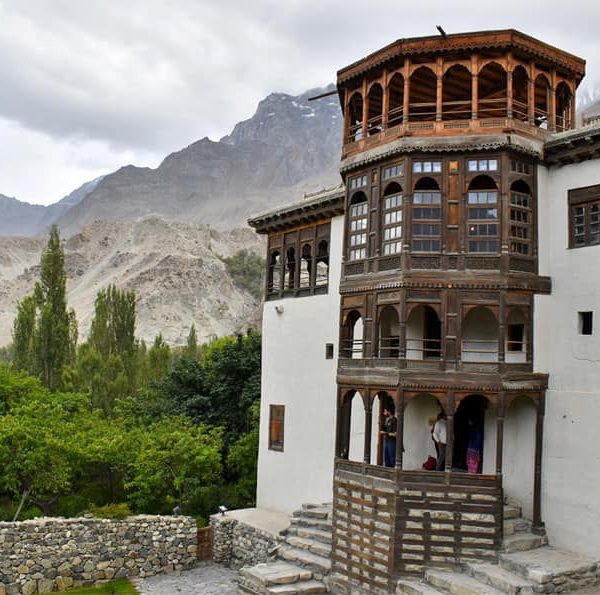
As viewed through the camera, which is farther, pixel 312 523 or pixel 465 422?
pixel 312 523

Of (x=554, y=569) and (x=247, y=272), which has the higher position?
(x=247, y=272)

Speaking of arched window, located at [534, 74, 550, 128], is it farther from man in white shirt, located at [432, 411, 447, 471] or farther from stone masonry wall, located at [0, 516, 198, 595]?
stone masonry wall, located at [0, 516, 198, 595]

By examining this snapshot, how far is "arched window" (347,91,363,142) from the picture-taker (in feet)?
54.2

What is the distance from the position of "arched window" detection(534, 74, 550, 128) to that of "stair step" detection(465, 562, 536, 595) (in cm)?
917

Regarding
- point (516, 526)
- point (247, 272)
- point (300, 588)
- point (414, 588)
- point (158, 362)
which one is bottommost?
point (300, 588)

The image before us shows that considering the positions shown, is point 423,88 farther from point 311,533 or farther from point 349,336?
point 311,533

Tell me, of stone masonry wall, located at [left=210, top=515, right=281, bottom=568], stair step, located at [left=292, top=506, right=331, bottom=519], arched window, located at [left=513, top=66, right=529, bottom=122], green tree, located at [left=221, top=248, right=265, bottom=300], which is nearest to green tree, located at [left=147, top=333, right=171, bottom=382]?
stone masonry wall, located at [left=210, top=515, right=281, bottom=568]

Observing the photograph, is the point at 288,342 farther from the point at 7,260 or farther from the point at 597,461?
the point at 7,260

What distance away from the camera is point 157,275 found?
76.8 meters

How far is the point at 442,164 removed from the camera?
568 inches

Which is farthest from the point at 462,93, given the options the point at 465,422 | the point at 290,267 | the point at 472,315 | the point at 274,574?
the point at 274,574

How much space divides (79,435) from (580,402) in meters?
13.2

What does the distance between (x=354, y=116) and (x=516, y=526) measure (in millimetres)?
9735

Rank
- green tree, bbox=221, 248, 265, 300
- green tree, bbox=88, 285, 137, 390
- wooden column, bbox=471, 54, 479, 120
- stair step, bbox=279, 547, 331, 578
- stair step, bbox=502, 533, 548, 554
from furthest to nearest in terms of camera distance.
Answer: green tree, bbox=221, 248, 265, 300
green tree, bbox=88, 285, 137, 390
stair step, bbox=279, 547, 331, 578
wooden column, bbox=471, 54, 479, 120
stair step, bbox=502, 533, 548, 554
